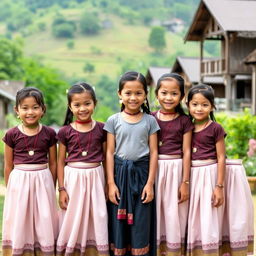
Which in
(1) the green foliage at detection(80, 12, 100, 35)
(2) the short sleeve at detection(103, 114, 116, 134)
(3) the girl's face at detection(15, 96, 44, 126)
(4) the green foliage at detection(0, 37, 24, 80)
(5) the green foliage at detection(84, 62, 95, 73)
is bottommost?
(2) the short sleeve at detection(103, 114, 116, 134)

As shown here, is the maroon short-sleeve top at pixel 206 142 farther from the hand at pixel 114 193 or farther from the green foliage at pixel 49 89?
the green foliage at pixel 49 89

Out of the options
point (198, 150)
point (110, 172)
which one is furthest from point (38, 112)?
point (198, 150)

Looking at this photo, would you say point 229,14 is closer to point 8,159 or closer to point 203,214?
point 203,214

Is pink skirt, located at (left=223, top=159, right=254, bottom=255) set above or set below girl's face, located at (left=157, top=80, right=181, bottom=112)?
below

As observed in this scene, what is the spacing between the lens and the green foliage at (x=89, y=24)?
110625mm

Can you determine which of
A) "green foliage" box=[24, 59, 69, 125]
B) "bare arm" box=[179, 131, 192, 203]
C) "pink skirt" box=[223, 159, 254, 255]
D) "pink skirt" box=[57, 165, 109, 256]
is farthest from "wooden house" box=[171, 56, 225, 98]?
"pink skirt" box=[57, 165, 109, 256]

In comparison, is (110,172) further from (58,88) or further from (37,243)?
(58,88)

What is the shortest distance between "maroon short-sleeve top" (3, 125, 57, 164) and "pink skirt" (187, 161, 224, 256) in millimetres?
1232

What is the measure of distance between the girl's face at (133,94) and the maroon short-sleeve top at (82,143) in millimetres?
337

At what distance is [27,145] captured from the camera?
14.7ft

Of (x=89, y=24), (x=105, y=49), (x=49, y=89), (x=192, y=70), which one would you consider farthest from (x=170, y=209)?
(x=89, y=24)

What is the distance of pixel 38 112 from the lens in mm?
4488

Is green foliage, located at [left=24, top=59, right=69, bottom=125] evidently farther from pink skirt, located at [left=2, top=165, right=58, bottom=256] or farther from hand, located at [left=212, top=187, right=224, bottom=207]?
hand, located at [left=212, top=187, right=224, bottom=207]

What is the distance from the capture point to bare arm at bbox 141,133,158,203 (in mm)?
4363
